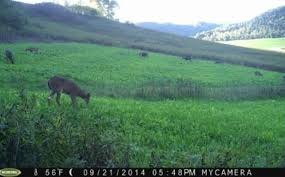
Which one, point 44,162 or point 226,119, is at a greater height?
point 44,162

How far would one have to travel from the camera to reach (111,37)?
89.4 metres

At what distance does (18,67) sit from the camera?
3694 cm

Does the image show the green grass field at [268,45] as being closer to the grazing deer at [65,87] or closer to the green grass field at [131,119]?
the green grass field at [131,119]

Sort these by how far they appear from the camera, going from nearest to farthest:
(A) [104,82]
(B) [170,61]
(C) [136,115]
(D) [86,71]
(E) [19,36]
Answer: (C) [136,115] < (A) [104,82] < (D) [86,71] < (B) [170,61] < (E) [19,36]

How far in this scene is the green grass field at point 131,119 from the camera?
912 centimetres

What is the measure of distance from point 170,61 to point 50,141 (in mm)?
51435

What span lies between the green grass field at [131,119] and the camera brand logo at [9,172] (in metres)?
0.43

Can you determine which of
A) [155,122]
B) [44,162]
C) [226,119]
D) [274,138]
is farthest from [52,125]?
[226,119]

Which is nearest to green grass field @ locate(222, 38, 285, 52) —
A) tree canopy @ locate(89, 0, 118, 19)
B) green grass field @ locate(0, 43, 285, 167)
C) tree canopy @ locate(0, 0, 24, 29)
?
tree canopy @ locate(89, 0, 118, 19)

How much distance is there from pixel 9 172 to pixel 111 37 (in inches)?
3250

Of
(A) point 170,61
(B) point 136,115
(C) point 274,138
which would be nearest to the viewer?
(C) point 274,138

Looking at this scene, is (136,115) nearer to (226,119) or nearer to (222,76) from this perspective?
(226,119)

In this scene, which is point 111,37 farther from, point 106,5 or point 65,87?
point 106,5

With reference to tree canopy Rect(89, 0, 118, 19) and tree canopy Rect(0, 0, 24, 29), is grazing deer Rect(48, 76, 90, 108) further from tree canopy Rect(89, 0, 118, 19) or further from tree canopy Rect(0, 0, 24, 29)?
tree canopy Rect(89, 0, 118, 19)
